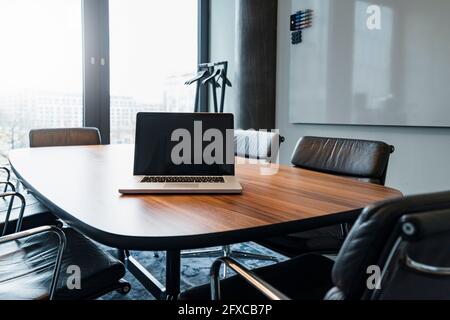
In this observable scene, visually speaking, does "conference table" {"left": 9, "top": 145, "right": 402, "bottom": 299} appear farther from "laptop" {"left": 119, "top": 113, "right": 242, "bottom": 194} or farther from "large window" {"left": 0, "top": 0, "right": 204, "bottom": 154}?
"large window" {"left": 0, "top": 0, "right": 204, "bottom": 154}

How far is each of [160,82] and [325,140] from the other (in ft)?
9.64

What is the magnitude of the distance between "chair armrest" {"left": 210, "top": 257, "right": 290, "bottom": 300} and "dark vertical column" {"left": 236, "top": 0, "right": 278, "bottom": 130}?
→ 2.96 meters

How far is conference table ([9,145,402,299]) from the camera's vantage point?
79 cm

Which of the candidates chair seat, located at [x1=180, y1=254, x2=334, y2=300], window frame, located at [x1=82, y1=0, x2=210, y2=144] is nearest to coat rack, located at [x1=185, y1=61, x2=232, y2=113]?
window frame, located at [x1=82, y1=0, x2=210, y2=144]

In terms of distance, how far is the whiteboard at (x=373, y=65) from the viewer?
8.16ft

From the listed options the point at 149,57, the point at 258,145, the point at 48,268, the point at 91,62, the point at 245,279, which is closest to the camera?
the point at 245,279

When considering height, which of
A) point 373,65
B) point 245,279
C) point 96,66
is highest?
point 96,66

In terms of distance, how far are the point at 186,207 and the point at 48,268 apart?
61cm

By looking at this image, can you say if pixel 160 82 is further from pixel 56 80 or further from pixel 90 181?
pixel 90 181

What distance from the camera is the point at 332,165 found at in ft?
6.09

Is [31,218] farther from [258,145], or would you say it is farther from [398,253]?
[398,253]

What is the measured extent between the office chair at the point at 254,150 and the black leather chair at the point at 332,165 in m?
Result: 0.16

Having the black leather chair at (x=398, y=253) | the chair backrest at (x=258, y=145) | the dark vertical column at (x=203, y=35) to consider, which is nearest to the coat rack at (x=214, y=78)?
→ the dark vertical column at (x=203, y=35)

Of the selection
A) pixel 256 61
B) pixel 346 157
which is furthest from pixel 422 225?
pixel 256 61
